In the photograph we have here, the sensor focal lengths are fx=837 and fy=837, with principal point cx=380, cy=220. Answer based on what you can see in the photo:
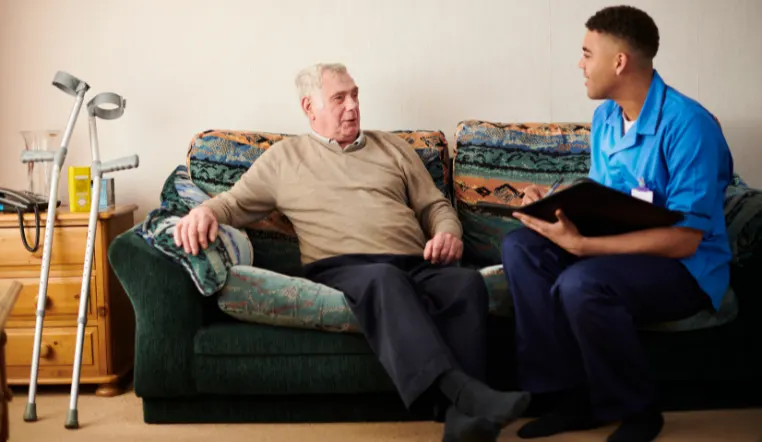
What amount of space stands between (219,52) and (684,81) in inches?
73.3

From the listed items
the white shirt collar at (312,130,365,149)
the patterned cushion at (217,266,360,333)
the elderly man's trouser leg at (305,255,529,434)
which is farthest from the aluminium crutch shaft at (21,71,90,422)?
the elderly man's trouser leg at (305,255,529,434)

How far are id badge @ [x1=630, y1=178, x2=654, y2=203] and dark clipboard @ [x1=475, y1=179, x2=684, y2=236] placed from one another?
8cm

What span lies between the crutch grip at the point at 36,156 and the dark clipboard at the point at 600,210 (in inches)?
60.7

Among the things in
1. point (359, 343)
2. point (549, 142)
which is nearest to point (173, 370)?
point (359, 343)

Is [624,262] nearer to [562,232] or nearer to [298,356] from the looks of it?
[562,232]

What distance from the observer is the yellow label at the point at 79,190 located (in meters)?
2.96

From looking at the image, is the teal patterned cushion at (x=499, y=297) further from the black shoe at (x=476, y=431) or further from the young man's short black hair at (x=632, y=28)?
the young man's short black hair at (x=632, y=28)

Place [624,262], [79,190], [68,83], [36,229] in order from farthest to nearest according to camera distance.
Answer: [79,190] → [36,229] → [68,83] → [624,262]

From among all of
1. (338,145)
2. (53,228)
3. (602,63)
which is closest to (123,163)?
(53,228)

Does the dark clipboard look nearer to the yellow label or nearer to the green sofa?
the green sofa

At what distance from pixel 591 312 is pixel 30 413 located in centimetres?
172

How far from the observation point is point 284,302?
236cm

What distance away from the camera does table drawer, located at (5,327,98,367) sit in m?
2.85

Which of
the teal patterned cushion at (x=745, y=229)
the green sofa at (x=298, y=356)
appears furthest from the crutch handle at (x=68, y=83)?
the teal patterned cushion at (x=745, y=229)
